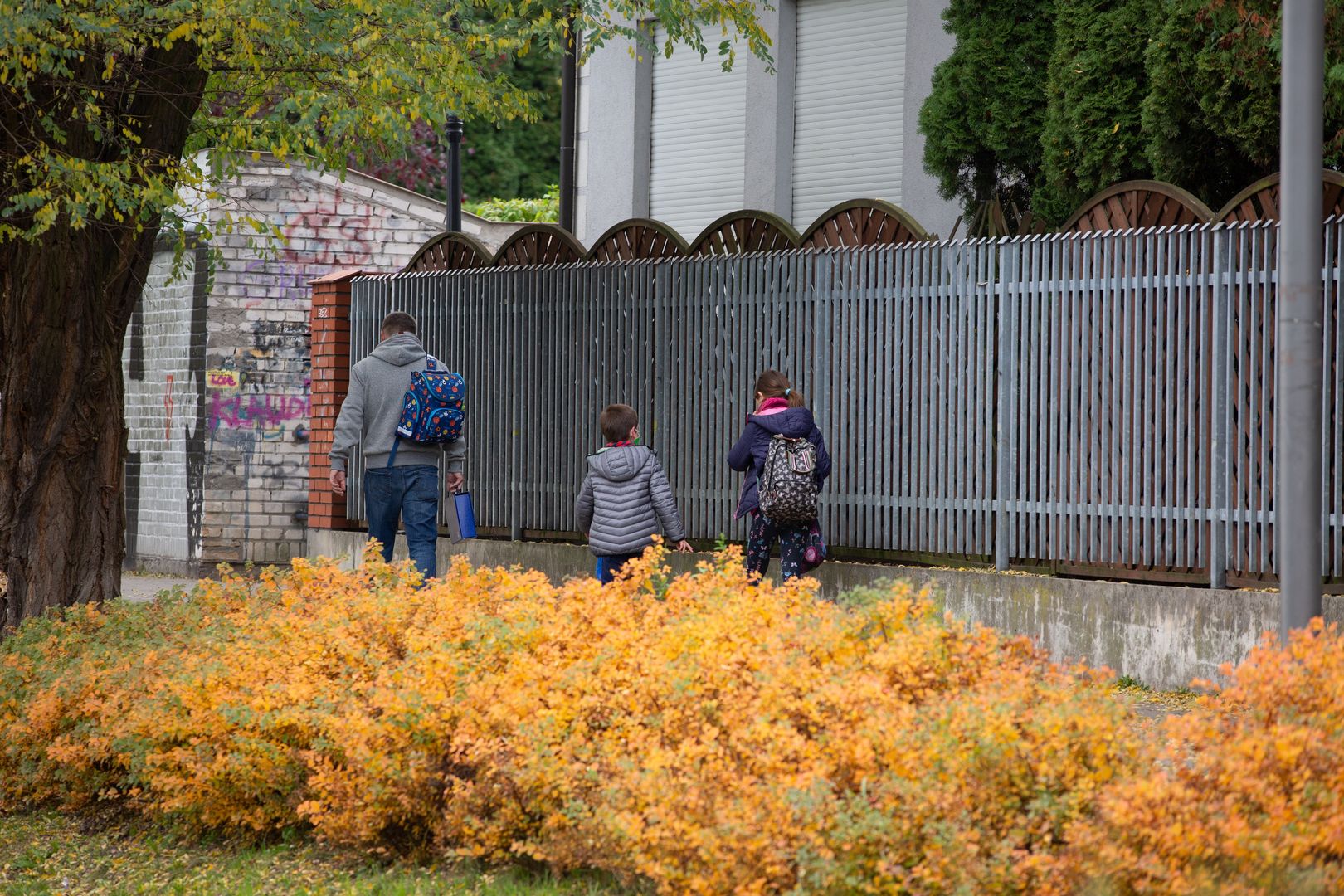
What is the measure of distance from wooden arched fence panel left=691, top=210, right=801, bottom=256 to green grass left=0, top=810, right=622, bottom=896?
254 inches

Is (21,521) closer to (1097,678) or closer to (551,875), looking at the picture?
(551,875)

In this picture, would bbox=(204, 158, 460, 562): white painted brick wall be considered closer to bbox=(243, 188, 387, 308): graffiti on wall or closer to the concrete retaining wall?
bbox=(243, 188, 387, 308): graffiti on wall

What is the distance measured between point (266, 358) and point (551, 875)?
1274cm

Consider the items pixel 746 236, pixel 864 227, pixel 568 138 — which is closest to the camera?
pixel 864 227

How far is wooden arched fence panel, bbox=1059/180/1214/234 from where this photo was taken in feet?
Answer: 31.8

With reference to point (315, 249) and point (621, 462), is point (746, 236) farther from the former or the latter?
point (315, 249)

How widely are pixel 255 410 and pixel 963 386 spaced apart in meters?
8.78

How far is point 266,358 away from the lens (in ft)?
57.4

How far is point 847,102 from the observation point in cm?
1669

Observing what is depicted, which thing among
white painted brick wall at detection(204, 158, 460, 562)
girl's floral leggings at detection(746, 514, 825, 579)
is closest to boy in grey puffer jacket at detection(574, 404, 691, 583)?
girl's floral leggings at detection(746, 514, 825, 579)

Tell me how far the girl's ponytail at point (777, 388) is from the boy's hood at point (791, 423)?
6cm

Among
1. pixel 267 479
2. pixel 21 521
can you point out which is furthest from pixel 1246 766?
pixel 267 479

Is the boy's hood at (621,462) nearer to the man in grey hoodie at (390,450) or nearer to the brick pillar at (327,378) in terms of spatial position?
the man in grey hoodie at (390,450)

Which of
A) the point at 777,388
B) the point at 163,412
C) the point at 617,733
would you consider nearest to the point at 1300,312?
the point at 617,733
